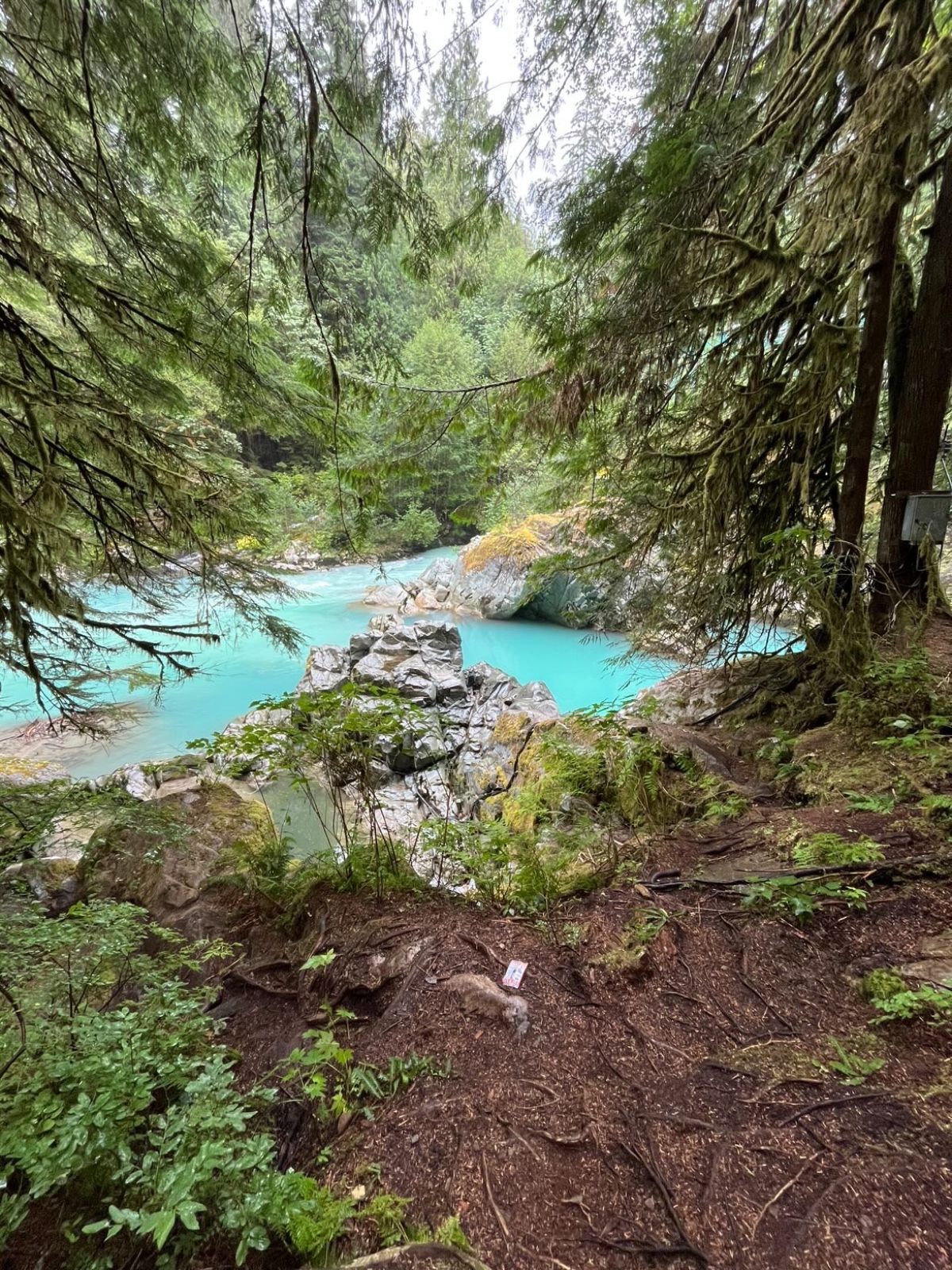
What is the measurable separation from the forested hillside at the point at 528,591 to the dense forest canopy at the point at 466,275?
0.10 feet

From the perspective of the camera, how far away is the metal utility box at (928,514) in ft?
9.84

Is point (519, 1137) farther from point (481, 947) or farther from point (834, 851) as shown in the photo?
point (834, 851)

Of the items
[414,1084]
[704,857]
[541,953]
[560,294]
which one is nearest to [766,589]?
[704,857]

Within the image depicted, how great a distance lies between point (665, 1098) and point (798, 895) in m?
1.01

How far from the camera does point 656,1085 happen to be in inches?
53.6

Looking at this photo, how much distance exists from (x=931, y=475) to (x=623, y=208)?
8.39 ft

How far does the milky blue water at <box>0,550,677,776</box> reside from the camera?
26.0 ft

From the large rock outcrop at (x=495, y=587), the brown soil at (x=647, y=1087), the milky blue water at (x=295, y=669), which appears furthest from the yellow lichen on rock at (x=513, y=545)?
the brown soil at (x=647, y=1087)

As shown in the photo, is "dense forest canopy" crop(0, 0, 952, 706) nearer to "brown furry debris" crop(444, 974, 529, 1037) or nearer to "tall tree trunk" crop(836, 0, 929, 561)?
"tall tree trunk" crop(836, 0, 929, 561)

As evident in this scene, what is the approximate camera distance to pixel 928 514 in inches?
119

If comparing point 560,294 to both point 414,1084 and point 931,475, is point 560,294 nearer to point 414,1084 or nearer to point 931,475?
point 931,475

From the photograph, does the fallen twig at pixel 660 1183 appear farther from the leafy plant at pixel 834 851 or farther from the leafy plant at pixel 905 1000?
the leafy plant at pixel 834 851

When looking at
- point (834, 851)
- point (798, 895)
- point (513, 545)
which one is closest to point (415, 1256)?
point (798, 895)

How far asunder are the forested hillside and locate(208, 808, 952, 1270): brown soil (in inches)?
0.4
